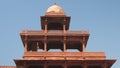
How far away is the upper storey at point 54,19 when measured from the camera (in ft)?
161

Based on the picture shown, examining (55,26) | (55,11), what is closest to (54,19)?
(55,11)

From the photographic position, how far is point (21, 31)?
1839 inches

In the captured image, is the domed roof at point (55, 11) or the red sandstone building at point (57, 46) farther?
the domed roof at point (55, 11)

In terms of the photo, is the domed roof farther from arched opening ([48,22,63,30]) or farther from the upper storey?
arched opening ([48,22,63,30])

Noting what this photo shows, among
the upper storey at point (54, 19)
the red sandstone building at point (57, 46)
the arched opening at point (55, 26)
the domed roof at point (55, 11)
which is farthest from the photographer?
the arched opening at point (55, 26)

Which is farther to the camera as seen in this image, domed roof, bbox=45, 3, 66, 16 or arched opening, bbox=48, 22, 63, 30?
arched opening, bbox=48, 22, 63, 30

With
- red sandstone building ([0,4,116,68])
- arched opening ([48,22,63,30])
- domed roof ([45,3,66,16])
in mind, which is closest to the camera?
red sandstone building ([0,4,116,68])

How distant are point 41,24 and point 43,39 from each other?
14.3ft

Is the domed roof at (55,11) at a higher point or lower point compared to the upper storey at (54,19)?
higher

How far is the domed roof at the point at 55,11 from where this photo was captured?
49906 millimetres

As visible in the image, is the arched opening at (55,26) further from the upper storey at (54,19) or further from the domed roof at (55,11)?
the domed roof at (55,11)

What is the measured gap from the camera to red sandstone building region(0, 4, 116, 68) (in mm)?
43688

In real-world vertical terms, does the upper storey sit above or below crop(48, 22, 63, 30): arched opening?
above

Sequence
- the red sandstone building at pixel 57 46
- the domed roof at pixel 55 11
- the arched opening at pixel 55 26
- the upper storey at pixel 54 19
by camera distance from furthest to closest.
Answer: the arched opening at pixel 55 26 < the domed roof at pixel 55 11 < the upper storey at pixel 54 19 < the red sandstone building at pixel 57 46
